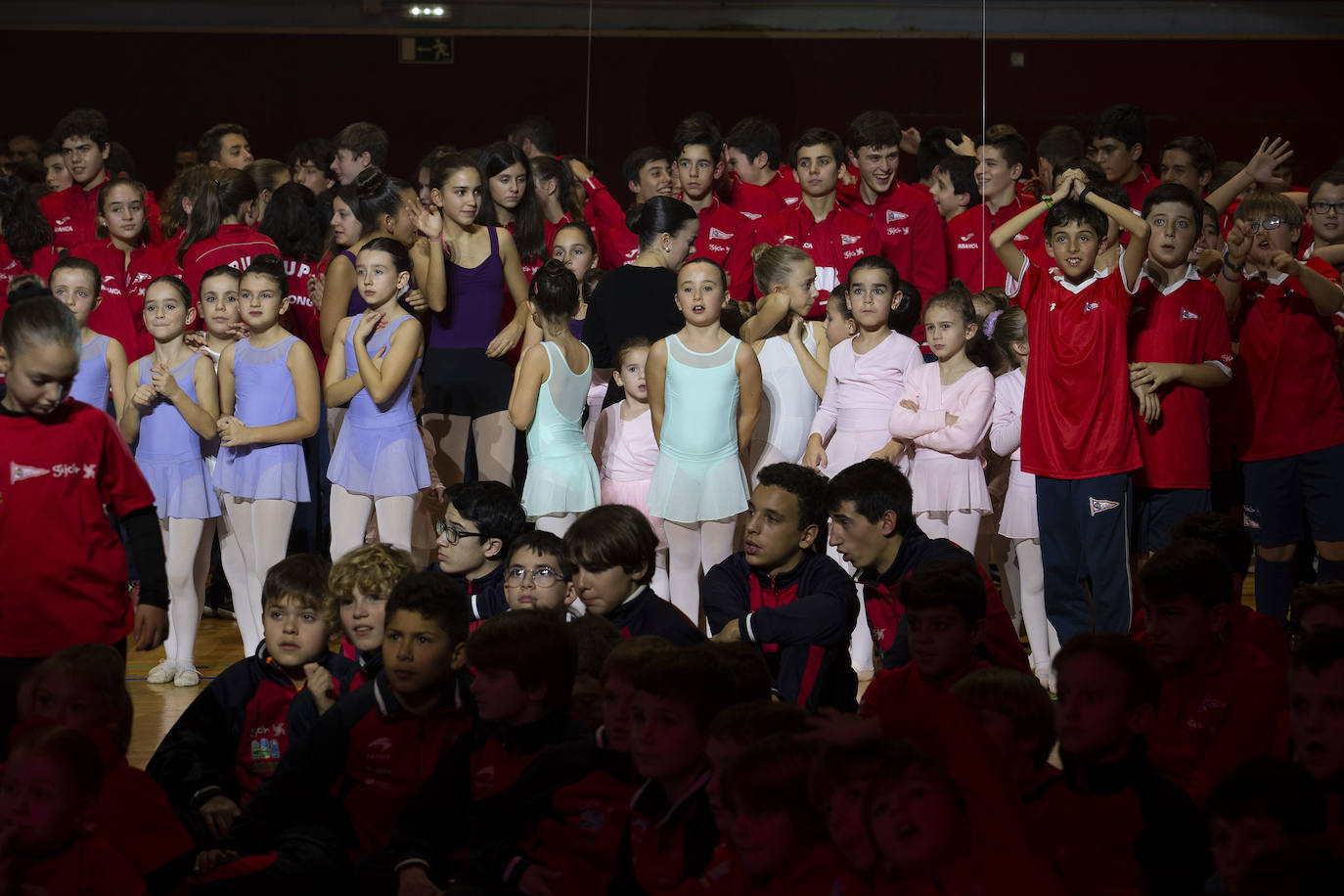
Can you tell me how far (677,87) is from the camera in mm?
11148

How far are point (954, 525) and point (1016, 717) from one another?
7.67ft

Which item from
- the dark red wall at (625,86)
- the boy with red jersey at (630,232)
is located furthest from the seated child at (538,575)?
the dark red wall at (625,86)

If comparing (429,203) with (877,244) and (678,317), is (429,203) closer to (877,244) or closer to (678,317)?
(678,317)

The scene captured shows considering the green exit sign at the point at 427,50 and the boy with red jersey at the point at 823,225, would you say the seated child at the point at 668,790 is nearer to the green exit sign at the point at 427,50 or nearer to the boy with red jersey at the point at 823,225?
the boy with red jersey at the point at 823,225

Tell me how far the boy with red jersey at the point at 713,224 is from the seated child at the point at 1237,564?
2776mm

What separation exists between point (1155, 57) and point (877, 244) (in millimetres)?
5715

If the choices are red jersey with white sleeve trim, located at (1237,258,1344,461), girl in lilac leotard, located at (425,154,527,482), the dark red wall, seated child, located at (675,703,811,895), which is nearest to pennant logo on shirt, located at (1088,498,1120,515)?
red jersey with white sleeve trim, located at (1237,258,1344,461)

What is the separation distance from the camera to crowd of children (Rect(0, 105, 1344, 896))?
257 cm

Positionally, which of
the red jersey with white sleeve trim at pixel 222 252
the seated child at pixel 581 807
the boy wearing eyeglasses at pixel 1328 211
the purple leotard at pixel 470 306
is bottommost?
the seated child at pixel 581 807

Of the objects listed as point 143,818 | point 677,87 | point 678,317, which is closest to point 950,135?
point 678,317

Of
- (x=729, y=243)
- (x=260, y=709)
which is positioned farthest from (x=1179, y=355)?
(x=260, y=709)

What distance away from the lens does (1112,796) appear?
2.62 m

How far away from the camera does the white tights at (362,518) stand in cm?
521

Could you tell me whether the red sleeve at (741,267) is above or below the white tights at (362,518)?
above
